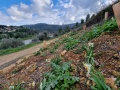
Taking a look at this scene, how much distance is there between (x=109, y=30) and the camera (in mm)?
3887

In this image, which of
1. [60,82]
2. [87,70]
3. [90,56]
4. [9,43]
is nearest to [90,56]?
[90,56]

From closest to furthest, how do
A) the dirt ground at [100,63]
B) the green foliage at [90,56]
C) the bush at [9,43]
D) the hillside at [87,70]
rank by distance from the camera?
the hillside at [87,70] → the dirt ground at [100,63] → the green foliage at [90,56] → the bush at [9,43]

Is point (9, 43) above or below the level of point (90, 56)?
below

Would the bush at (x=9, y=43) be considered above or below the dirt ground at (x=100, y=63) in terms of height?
below

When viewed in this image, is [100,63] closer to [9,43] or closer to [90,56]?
[90,56]

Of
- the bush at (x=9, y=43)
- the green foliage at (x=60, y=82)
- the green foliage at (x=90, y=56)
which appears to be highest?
the green foliage at (x=90, y=56)

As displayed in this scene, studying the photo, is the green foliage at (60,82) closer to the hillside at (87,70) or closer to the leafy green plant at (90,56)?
the hillside at (87,70)

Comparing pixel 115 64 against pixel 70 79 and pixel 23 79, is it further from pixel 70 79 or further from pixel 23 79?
pixel 23 79

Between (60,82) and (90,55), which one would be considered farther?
(90,55)

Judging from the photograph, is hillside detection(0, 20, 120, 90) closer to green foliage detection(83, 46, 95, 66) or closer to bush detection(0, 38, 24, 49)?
green foliage detection(83, 46, 95, 66)

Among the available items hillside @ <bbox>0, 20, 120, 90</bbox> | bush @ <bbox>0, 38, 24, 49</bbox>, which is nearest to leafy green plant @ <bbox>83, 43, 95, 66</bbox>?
hillside @ <bbox>0, 20, 120, 90</bbox>

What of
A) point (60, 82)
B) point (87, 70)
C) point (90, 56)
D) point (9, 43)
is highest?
point (90, 56)

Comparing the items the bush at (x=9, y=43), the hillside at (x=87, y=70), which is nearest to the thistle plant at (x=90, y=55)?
the hillside at (x=87, y=70)

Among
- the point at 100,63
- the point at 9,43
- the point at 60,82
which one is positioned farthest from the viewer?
the point at 9,43
